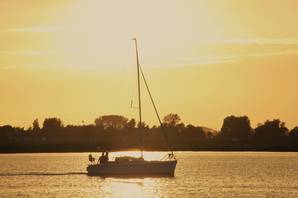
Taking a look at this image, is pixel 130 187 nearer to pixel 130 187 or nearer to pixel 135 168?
pixel 130 187

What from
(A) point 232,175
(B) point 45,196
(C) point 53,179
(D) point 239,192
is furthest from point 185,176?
(B) point 45,196

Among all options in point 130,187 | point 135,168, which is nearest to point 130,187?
point 130,187

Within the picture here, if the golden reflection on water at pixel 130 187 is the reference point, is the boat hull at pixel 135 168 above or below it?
above

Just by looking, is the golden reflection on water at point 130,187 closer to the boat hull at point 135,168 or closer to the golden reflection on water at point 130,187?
the golden reflection on water at point 130,187

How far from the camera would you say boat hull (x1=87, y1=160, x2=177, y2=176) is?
12550 centimetres

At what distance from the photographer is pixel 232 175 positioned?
14700 cm

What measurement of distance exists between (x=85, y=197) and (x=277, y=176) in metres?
47.9

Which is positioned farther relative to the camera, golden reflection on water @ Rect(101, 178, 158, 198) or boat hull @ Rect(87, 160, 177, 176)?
boat hull @ Rect(87, 160, 177, 176)

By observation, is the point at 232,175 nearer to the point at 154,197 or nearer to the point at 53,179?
the point at 53,179

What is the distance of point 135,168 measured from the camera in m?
126

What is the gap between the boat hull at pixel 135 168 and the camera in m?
126

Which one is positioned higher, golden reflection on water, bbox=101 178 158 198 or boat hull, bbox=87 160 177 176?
boat hull, bbox=87 160 177 176

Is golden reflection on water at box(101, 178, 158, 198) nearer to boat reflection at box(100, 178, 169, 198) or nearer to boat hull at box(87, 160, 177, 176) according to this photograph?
boat reflection at box(100, 178, 169, 198)

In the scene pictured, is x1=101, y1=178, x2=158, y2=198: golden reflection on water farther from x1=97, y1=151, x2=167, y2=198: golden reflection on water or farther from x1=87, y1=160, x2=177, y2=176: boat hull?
x1=87, y1=160, x2=177, y2=176: boat hull
